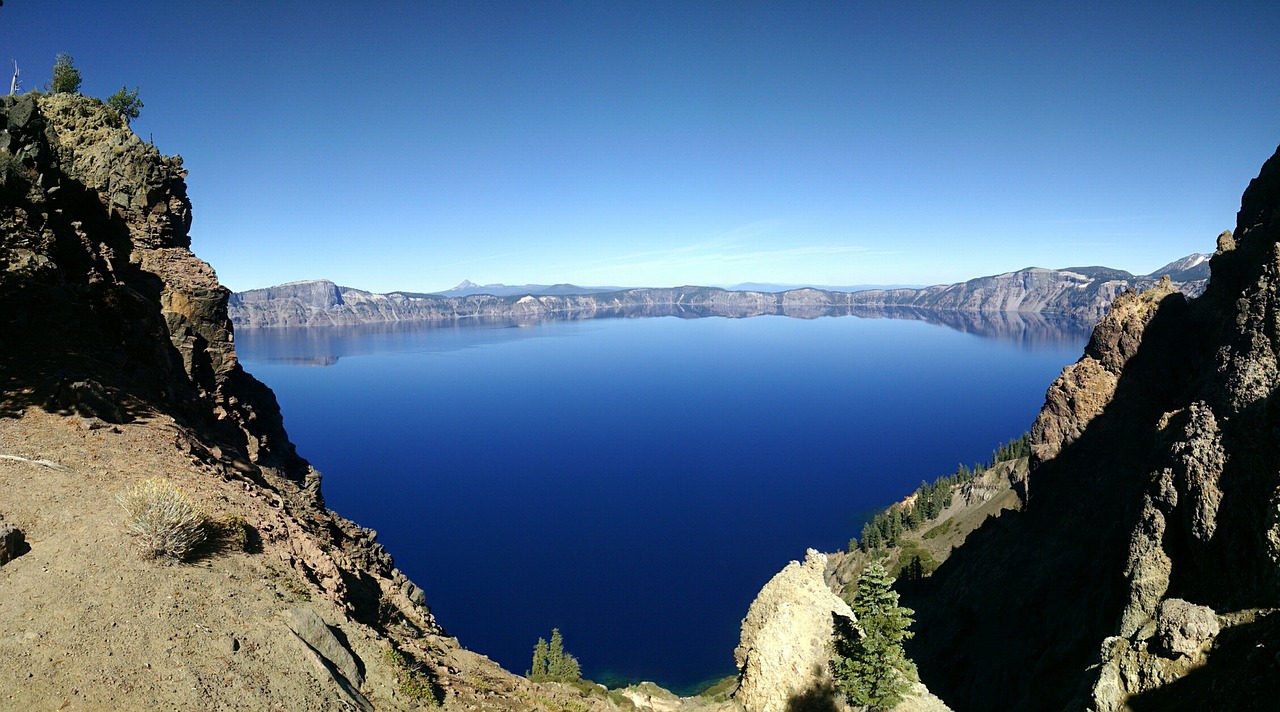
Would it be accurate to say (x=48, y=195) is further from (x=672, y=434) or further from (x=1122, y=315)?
(x=672, y=434)

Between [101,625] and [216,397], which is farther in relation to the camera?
[216,397]

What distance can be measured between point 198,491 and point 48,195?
1608 cm

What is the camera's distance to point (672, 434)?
190m

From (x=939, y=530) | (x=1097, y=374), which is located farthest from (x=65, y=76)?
(x=939, y=530)

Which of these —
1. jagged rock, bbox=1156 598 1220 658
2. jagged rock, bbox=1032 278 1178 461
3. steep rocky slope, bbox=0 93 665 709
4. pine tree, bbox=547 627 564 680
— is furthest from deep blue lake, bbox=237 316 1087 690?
jagged rock, bbox=1156 598 1220 658

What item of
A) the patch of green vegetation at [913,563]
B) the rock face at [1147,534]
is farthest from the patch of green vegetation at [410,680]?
the patch of green vegetation at [913,563]

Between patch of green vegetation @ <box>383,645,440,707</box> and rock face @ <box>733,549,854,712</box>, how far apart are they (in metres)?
14.5

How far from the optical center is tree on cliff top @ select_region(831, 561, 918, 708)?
23.5 m

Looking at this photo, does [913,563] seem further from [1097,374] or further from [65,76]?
[65,76]

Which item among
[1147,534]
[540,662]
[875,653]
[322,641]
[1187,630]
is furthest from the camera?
[540,662]

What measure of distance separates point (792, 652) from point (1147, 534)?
21.3 m

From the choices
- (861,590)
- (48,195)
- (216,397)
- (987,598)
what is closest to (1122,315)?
(987,598)

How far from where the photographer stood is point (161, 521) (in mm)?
14961

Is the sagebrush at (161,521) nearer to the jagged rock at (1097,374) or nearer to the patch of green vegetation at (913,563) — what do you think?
the jagged rock at (1097,374)
